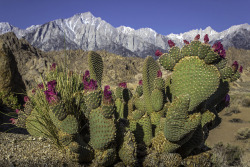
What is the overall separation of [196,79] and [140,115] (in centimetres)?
103

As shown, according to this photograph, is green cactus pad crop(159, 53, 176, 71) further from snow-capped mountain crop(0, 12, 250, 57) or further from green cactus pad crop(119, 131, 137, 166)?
snow-capped mountain crop(0, 12, 250, 57)

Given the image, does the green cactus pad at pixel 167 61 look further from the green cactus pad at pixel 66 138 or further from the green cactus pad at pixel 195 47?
the green cactus pad at pixel 66 138

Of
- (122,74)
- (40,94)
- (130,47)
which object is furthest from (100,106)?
(130,47)

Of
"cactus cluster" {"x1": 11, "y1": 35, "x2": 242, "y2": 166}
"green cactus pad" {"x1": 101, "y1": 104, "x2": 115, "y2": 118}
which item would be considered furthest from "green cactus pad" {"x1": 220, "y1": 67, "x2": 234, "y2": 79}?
"green cactus pad" {"x1": 101, "y1": 104, "x2": 115, "y2": 118}

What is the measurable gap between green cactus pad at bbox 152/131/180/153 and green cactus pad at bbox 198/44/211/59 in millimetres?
1169

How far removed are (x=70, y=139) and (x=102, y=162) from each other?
454 mm

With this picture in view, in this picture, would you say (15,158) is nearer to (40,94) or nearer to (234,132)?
(40,94)

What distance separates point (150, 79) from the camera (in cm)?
367

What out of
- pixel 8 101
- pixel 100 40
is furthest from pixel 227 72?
pixel 100 40

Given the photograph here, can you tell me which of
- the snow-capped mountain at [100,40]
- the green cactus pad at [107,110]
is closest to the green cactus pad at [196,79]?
the green cactus pad at [107,110]

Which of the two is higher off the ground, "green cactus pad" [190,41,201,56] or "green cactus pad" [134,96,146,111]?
"green cactus pad" [190,41,201,56]

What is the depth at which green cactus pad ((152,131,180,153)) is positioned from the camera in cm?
283

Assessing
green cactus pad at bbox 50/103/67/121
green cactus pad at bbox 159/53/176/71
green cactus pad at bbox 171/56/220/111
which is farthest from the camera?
green cactus pad at bbox 159/53/176/71

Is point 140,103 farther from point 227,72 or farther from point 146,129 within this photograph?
point 227,72
